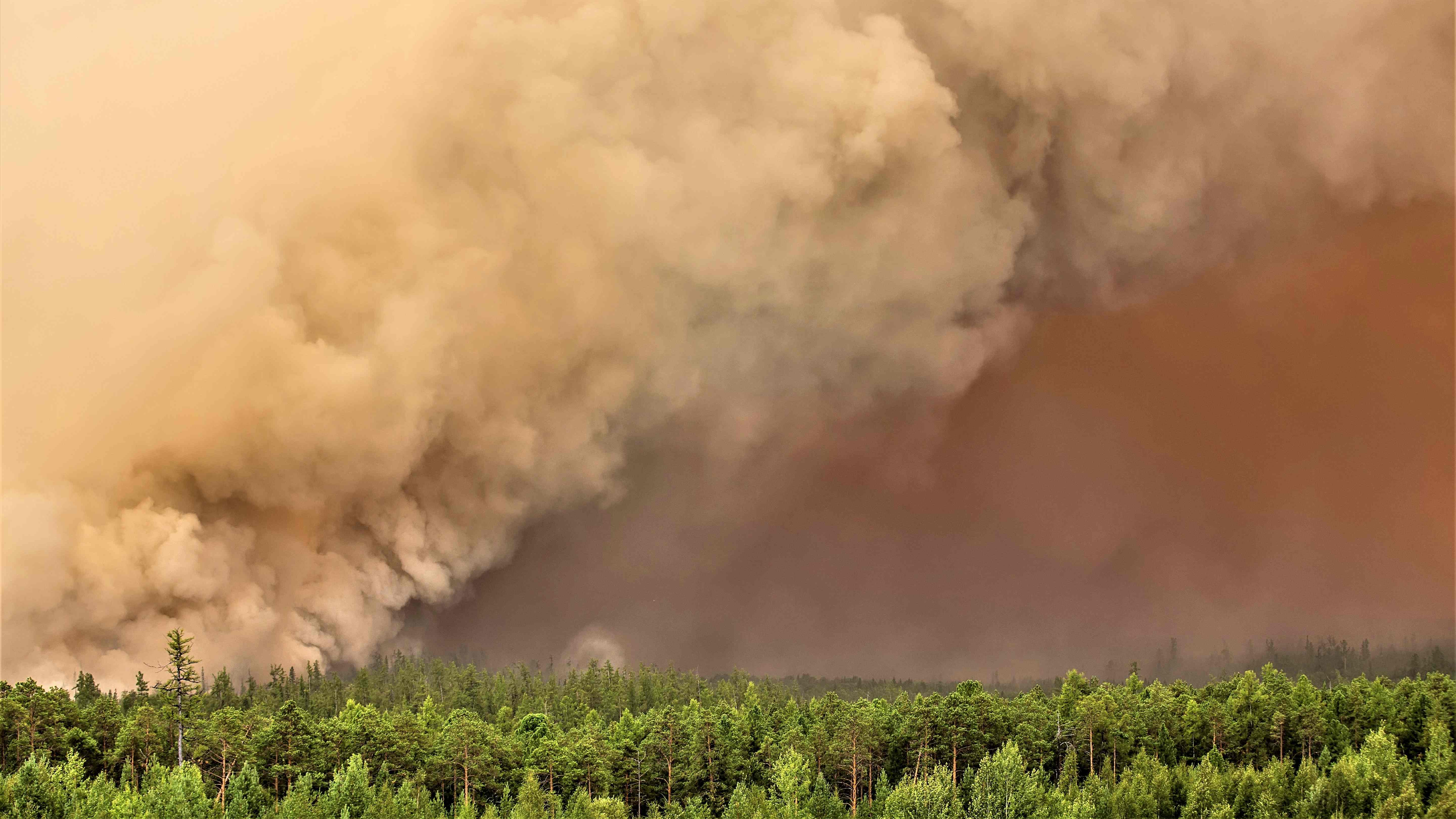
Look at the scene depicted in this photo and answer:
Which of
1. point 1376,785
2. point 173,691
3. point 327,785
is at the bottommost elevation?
point 1376,785

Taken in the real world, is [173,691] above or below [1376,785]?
above

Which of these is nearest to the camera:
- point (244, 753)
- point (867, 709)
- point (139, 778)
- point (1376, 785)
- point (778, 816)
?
point (778, 816)

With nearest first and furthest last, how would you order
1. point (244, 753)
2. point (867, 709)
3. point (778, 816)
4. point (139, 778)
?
1. point (778, 816)
2. point (244, 753)
3. point (139, 778)
4. point (867, 709)

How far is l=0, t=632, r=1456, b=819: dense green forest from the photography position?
110 metres

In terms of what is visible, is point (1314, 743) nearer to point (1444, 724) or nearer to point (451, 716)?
point (1444, 724)

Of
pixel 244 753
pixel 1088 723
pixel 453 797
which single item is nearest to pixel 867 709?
pixel 1088 723

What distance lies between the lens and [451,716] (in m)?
160

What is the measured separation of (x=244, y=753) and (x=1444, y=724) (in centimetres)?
17260

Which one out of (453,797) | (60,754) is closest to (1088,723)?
(453,797)

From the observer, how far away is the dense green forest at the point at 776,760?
360 feet

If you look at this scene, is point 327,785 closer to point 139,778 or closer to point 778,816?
point 139,778

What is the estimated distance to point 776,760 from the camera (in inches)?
5423

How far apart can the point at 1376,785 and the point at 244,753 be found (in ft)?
454

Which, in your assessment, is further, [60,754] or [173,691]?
[60,754]
